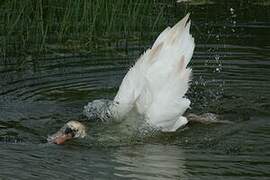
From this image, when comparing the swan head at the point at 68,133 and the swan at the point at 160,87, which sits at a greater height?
the swan at the point at 160,87

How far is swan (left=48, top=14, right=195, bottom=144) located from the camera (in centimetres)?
822

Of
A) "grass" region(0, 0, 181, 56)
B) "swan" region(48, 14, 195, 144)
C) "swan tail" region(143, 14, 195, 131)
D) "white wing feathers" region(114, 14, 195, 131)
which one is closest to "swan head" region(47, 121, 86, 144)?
"swan" region(48, 14, 195, 144)

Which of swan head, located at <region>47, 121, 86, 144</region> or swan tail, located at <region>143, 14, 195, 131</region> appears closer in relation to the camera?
swan head, located at <region>47, 121, 86, 144</region>

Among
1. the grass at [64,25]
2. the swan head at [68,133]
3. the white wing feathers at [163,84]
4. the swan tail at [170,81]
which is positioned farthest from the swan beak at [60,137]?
the grass at [64,25]

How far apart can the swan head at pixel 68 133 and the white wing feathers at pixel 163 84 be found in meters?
0.56

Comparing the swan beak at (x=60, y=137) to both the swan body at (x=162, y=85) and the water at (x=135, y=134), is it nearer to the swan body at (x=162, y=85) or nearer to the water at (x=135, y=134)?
the water at (x=135, y=134)

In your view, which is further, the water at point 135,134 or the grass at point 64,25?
the grass at point 64,25

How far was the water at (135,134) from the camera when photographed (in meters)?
6.99

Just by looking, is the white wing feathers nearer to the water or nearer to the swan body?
the swan body

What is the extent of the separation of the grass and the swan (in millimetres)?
3621

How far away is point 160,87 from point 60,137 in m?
1.27

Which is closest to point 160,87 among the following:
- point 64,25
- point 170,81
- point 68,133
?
point 170,81

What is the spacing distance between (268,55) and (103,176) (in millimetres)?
5812

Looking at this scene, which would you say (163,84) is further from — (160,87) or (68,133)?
(68,133)
